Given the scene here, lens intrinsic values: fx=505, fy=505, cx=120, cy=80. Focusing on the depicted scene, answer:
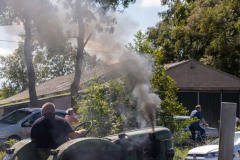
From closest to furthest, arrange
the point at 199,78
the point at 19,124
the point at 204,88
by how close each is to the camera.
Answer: the point at 19,124, the point at 204,88, the point at 199,78

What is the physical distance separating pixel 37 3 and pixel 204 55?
26.0 metres

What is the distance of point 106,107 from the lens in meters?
11.0

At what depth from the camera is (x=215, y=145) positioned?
1334 centimetres

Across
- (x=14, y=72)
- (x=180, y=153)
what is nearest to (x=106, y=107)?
(x=180, y=153)

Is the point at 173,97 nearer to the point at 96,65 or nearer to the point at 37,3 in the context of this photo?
the point at 96,65

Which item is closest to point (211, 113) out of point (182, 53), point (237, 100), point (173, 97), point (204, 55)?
point (237, 100)

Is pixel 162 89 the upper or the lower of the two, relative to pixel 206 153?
upper

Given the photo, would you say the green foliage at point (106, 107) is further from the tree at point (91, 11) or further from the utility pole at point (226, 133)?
the utility pole at point (226, 133)

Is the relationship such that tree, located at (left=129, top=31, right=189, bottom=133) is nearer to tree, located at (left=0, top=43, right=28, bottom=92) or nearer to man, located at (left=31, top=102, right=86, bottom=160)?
man, located at (left=31, top=102, right=86, bottom=160)

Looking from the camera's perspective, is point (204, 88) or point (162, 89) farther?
point (204, 88)

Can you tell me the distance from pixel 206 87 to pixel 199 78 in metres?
0.96

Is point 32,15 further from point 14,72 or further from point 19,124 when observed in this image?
point 14,72

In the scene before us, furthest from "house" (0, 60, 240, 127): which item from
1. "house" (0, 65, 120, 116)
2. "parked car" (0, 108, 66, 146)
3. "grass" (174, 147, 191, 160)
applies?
"grass" (174, 147, 191, 160)

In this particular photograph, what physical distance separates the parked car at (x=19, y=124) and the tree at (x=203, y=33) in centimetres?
1151
